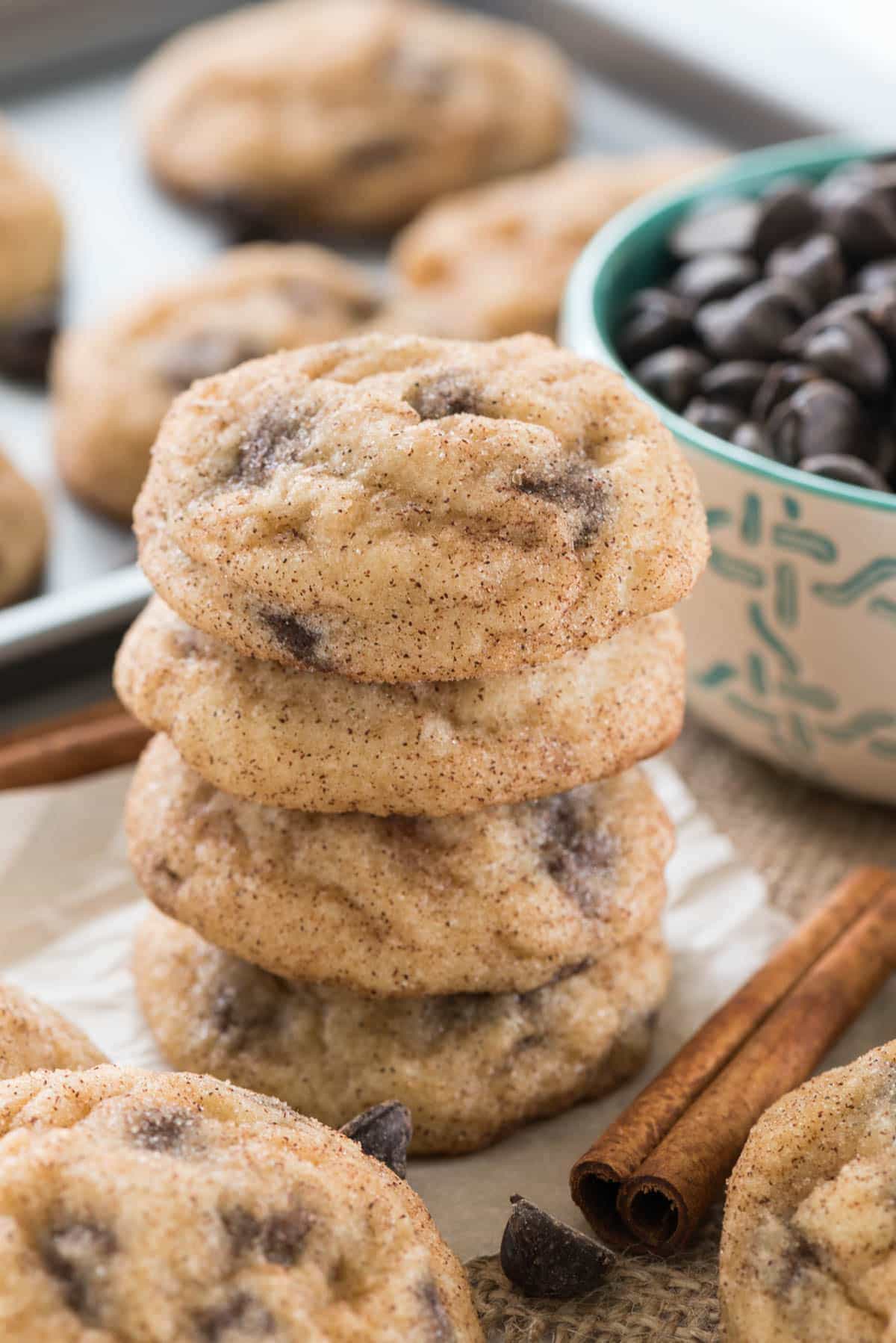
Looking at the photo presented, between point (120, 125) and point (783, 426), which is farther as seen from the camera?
point (120, 125)

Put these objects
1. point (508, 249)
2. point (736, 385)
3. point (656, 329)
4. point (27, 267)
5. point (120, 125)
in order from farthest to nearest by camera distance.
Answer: point (120, 125)
point (27, 267)
point (508, 249)
point (656, 329)
point (736, 385)

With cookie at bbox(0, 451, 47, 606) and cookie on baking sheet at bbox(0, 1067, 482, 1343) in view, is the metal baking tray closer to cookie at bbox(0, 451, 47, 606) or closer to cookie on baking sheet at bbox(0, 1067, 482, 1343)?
cookie at bbox(0, 451, 47, 606)

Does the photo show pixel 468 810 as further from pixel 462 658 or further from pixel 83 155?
pixel 83 155

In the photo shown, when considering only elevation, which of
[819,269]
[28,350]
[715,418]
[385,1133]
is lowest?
[28,350]

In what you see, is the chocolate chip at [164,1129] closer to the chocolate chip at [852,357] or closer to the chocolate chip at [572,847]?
the chocolate chip at [572,847]

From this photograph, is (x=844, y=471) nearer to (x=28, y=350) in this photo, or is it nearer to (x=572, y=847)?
(x=572, y=847)

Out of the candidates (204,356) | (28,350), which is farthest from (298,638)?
(28,350)

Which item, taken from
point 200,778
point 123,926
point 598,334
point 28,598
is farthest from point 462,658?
point 28,598
